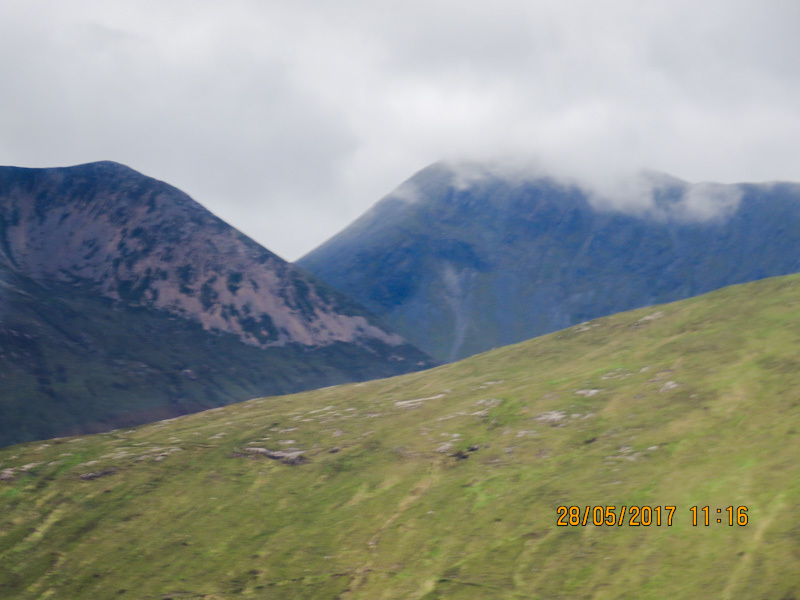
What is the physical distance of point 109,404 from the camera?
6152 inches

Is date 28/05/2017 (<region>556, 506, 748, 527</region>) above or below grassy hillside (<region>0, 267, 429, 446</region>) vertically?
below

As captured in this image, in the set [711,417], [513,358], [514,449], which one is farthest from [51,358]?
[711,417]

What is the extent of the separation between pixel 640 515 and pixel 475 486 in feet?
50.5

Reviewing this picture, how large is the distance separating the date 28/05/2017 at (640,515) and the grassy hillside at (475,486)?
49 centimetres

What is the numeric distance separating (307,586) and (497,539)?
1333cm

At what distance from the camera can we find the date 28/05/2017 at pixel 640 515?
161ft

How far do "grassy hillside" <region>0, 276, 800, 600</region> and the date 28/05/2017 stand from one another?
489 millimetres

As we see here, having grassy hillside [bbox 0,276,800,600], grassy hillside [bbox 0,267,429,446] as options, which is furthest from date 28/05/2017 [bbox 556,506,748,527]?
grassy hillside [bbox 0,267,429,446]

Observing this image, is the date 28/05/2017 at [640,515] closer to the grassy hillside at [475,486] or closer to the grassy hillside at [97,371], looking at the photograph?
the grassy hillside at [475,486]

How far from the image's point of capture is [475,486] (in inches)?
2559

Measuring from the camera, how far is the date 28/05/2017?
49.0 metres

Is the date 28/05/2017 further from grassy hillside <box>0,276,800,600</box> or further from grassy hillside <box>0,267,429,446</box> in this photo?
grassy hillside <box>0,267,429,446</box>

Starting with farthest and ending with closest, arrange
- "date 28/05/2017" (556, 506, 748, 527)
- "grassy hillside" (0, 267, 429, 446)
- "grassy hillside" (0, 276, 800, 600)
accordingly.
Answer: "grassy hillside" (0, 267, 429, 446) < "grassy hillside" (0, 276, 800, 600) < "date 28/05/2017" (556, 506, 748, 527)

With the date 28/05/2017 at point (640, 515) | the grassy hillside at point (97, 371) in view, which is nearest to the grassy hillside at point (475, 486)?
the date 28/05/2017 at point (640, 515)
